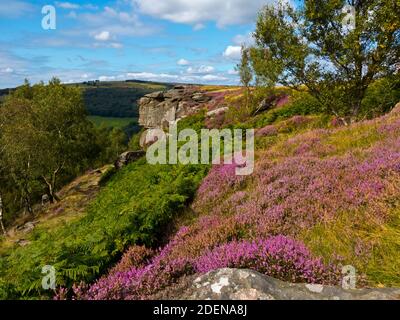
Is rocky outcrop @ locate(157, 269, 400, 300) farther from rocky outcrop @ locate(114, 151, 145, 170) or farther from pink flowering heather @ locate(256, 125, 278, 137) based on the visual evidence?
rocky outcrop @ locate(114, 151, 145, 170)

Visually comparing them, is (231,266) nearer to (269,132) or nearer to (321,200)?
(321,200)

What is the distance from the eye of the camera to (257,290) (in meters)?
4.96

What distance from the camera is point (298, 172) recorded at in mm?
10648

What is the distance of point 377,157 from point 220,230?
187 inches

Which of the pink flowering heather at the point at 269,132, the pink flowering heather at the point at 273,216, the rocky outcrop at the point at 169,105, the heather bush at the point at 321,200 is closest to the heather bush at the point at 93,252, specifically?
the pink flowering heather at the point at 273,216

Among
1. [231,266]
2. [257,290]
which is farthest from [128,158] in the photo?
[257,290]

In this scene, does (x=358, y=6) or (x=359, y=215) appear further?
(x=358, y=6)

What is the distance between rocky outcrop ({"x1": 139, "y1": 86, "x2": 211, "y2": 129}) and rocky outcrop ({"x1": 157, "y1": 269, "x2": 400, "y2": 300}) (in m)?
59.8

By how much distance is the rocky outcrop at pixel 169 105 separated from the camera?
2655 inches

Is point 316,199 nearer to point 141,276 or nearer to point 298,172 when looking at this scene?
point 298,172

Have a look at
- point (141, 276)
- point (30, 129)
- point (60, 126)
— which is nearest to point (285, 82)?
point (141, 276)

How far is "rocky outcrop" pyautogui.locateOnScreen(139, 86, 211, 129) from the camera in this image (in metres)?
67.4

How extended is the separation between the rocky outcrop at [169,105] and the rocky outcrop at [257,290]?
2352 inches

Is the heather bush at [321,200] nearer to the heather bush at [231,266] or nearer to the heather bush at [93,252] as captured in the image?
the heather bush at [231,266]
